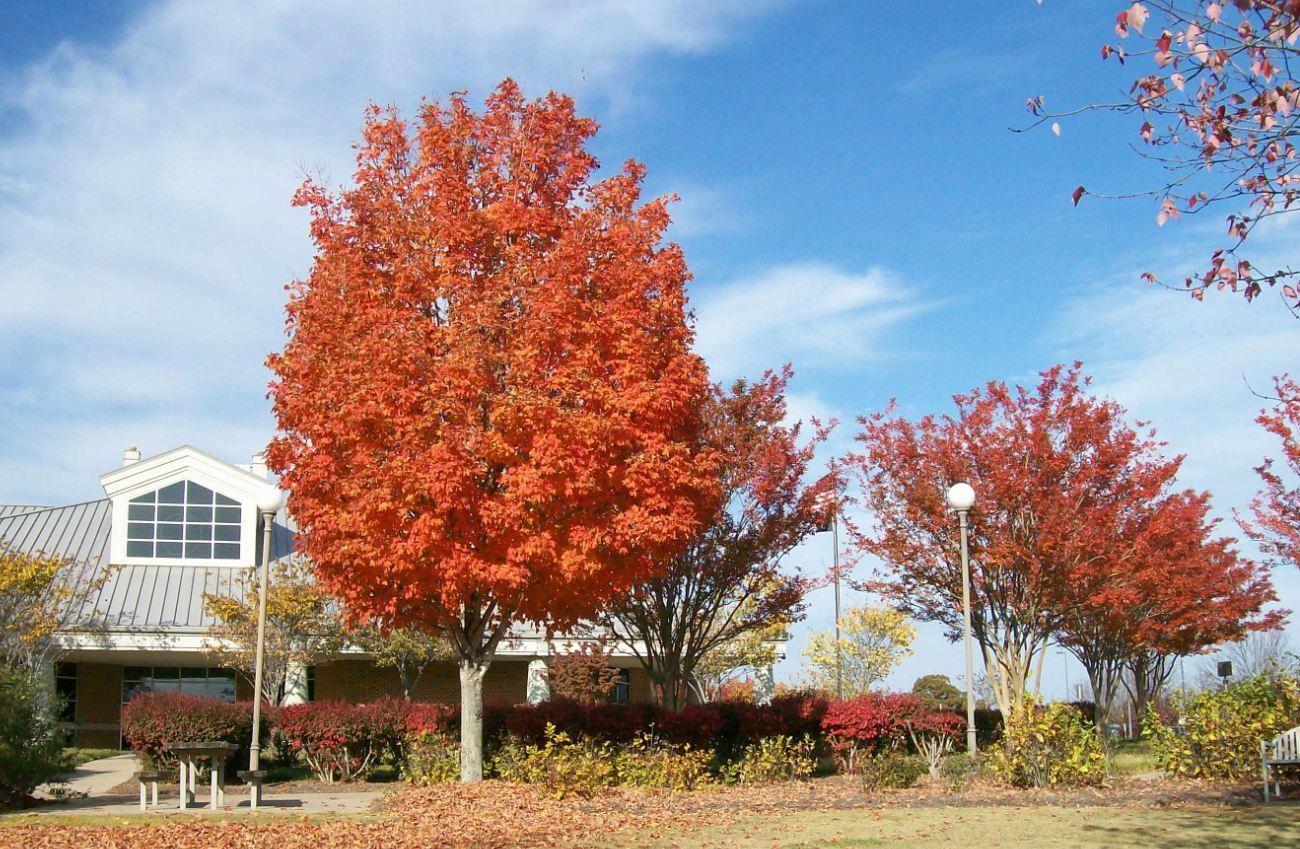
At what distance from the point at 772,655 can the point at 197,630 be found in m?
14.3

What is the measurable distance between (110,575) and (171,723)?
37.8 feet

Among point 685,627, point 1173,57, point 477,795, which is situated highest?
point 1173,57

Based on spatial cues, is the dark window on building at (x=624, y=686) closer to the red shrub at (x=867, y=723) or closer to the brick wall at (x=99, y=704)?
the brick wall at (x=99, y=704)

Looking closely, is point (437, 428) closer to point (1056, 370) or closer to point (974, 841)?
point (974, 841)

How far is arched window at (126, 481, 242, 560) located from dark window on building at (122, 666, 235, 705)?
3328 mm

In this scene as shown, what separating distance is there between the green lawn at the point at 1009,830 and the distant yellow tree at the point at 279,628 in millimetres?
14619

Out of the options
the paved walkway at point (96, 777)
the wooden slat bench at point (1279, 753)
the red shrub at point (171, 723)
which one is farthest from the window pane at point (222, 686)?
the wooden slat bench at point (1279, 753)

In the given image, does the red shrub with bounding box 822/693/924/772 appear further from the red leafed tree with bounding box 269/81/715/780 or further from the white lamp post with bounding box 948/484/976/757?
the red leafed tree with bounding box 269/81/715/780

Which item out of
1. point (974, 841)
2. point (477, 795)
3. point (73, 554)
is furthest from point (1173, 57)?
point (73, 554)

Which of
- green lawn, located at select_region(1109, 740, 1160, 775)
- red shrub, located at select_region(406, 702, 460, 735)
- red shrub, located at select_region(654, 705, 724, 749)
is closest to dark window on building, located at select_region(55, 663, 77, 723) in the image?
red shrub, located at select_region(406, 702, 460, 735)

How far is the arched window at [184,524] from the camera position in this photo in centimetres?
2994

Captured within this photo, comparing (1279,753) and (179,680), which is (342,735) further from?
(179,680)

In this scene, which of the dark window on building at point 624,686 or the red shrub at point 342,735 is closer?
the red shrub at point 342,735

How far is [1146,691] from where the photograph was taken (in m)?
35.0
